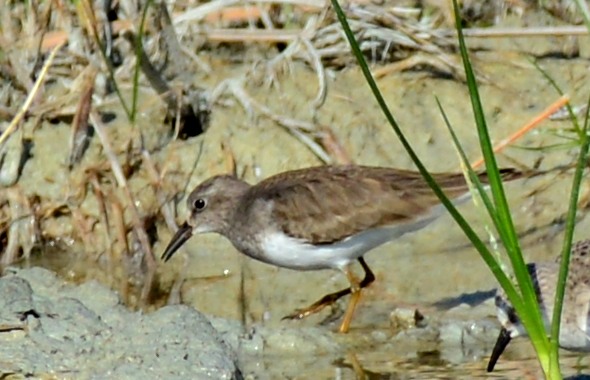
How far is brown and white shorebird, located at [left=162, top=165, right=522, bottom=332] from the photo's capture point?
763 centimetres

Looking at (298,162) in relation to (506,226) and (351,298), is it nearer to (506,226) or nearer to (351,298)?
(351,298)

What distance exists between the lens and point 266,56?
949cm

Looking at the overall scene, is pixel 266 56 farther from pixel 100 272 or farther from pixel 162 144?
pixel 100 272

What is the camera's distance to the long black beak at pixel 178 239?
8.12 m

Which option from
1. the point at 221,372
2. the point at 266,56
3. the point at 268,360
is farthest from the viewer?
the point at 266,56

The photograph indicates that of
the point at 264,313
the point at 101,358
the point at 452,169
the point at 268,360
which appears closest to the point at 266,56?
the point at 452,169

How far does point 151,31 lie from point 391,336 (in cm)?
307

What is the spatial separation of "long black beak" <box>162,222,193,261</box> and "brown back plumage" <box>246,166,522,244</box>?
24.7 inches

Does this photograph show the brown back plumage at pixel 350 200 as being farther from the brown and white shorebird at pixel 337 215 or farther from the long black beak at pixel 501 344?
the long black beak at pixel 501 344

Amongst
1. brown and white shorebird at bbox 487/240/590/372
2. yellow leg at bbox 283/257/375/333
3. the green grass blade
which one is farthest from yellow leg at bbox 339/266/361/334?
the green grass blade

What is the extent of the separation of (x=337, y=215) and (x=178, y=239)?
39.8 inches

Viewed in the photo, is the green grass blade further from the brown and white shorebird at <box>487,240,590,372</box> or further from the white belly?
the white belly

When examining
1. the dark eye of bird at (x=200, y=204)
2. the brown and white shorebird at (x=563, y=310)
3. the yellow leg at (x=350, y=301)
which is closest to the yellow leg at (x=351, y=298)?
the yellow leg at (x=350, y=301)

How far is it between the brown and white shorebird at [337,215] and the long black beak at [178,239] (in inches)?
16.2
